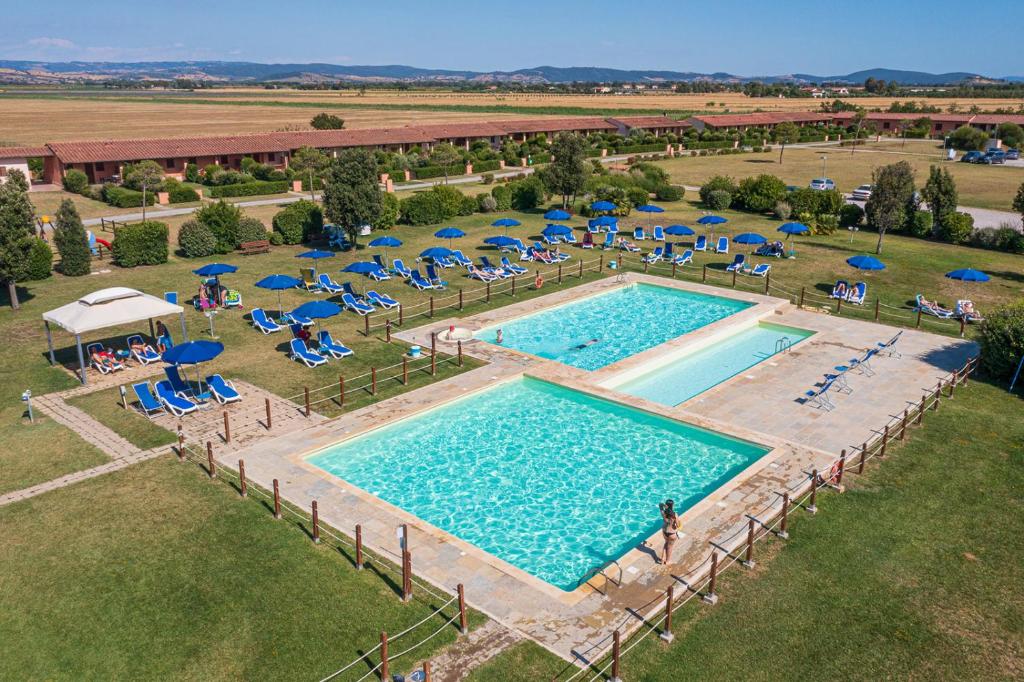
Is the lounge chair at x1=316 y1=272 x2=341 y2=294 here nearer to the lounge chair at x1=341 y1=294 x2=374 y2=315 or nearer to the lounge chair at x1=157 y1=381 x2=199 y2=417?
the lounge chair at x1=341 y1=294 x2=374 y2=315

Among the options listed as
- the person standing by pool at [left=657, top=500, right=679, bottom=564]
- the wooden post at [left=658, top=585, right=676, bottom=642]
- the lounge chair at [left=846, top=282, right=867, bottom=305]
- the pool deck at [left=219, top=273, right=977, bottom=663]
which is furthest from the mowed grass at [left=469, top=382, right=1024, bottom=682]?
the lounge chair at [left=846, top=282, right=867, bottom=305]

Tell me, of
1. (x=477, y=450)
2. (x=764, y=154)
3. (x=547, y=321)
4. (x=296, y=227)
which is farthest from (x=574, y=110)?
(x=477, y=450)

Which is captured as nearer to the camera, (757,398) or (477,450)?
(477,450)

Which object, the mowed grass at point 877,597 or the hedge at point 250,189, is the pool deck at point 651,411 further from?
the hedge at point 250,189

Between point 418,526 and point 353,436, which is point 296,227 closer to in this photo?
point 353,436

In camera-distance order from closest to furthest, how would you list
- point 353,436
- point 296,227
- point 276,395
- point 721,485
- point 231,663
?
1. point 231,663
2. point 721,485
3. point 353,436
4. point 276,395
5. point 296,227

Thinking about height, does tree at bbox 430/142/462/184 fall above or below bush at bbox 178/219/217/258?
above

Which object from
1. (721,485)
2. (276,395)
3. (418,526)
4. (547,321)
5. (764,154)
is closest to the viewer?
(418,526)
